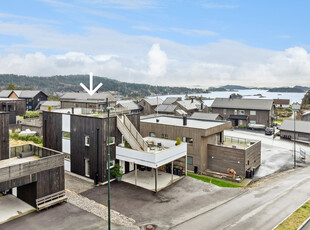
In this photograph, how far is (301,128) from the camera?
48531 mm

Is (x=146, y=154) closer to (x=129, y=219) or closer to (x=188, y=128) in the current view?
(x=129, y=219)

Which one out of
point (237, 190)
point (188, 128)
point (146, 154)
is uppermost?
point (188, 128)

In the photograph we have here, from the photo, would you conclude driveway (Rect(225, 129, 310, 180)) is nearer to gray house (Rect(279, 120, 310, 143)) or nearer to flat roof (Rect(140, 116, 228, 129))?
gray house (Rect(279, 120, 310, 143))

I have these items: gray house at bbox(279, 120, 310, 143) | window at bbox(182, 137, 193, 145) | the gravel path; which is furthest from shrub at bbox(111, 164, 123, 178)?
gray house at bbox(279, 120, 310, 143)

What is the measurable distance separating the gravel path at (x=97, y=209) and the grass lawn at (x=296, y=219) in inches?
399

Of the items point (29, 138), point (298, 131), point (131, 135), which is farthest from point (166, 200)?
point (298, 131)

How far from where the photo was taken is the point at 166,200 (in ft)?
69.6

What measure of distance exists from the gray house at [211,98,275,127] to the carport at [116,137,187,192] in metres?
41.5

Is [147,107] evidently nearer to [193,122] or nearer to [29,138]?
[29,138]

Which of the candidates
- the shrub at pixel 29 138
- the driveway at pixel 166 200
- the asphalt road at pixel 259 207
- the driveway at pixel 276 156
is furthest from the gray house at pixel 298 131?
the shrub at pixel 29 138

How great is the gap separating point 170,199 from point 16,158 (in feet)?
46.6

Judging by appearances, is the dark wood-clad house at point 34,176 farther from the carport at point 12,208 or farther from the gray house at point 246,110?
the gray house at point 246,110

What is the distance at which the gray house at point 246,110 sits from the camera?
62.5 m

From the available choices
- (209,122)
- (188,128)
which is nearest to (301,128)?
(209,122)
